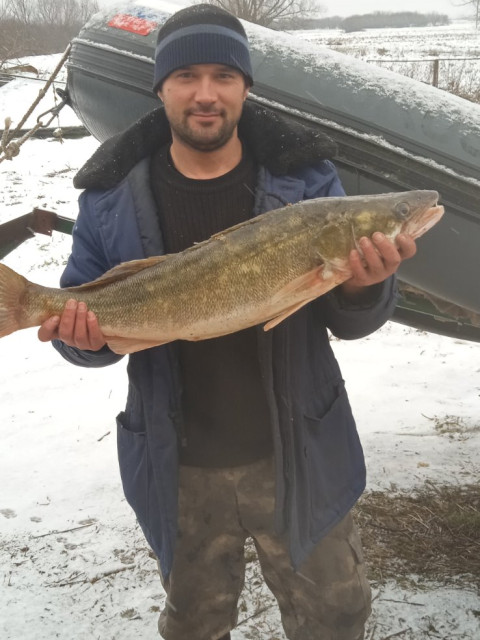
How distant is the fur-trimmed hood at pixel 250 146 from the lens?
7.15 ft

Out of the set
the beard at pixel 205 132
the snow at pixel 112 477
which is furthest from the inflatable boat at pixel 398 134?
the beard at pixel 205 132

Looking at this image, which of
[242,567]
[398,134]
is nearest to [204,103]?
[398,134]

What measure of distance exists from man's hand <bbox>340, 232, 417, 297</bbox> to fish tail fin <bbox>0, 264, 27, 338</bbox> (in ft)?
3.61

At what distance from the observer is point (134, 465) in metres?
2.35

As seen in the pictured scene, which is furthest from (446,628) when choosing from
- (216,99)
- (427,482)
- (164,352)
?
(216,99)

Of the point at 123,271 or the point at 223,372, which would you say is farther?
the point at 223,372

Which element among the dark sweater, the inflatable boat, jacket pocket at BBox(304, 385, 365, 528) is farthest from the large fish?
the inflatable boat

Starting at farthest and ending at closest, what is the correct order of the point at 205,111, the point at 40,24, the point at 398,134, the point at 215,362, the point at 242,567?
the point at 40,24 < the point at 398,134 < the point at 242,567 < the point at 215,362 < the point at 205,111

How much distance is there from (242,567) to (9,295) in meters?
1.41

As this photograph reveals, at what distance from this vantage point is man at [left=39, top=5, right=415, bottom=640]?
214cm

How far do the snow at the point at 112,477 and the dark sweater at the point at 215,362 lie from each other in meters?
1.25

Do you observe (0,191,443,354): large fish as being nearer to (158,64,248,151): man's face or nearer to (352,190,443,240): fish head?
(352,190,443,240): fish head

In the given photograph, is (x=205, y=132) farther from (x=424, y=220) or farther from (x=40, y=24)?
(x=40, y=24)

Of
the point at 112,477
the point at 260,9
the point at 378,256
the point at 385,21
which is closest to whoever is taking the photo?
the point at 378,256
